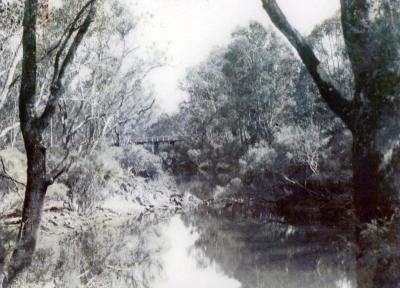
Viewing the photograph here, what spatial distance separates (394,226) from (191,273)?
852 cm

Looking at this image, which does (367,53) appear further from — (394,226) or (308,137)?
(308,137)

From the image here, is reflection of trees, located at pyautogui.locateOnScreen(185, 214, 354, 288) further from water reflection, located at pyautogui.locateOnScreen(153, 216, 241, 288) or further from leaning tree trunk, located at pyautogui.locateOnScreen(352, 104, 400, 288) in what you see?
leaning tree trunk, located at pyautogui.locateOnScreen(352, 104, 400, 288)

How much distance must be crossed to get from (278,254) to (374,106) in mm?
8904

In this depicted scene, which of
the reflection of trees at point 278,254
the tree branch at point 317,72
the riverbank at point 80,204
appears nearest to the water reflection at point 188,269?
the reflection of trees at point 278,254

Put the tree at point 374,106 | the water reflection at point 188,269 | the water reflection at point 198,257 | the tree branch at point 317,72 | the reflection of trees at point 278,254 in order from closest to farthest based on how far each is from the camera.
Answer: the tree at point 374,106 → the tree branch at point 317,72 → the water reflection at point 198,257 → the reflection of trees at point 278,254 → the water reflection at point 188,269

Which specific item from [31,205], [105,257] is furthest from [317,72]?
[105,257]

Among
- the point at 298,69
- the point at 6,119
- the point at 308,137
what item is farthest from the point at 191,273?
the point at 298,69

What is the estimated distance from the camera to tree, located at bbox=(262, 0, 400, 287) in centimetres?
315

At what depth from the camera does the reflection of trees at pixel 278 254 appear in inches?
368

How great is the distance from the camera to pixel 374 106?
3.24m

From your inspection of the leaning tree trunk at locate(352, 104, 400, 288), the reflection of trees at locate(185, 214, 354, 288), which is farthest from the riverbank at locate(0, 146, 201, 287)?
the leaning tree trunk at locate(352, 104, 400, 288)

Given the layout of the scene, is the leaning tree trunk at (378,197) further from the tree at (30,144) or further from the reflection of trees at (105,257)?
the reflection of trees at (105,257)

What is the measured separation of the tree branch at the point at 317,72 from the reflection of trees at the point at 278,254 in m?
6.37

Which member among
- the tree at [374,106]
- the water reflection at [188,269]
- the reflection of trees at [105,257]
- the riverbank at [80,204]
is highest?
the tree at [374,106]
